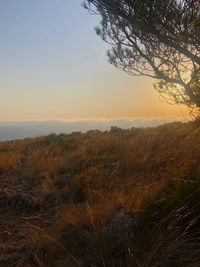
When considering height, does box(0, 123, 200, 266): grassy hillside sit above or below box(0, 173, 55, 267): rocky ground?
above

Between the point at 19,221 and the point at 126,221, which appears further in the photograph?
the point at 19,221

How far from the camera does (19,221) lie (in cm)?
362

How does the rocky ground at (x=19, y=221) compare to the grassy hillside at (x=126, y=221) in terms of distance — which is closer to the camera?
the grassy hillside at (x=126, y=221)

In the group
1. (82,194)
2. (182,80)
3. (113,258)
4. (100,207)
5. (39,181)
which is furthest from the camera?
(182,80)

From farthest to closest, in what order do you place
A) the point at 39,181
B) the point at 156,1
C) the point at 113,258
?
1. the point at 39,181
2. the point at 156,1
3. the point at 113,258

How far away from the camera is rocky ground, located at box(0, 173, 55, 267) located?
2.42 metres

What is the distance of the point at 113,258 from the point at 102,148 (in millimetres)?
5812

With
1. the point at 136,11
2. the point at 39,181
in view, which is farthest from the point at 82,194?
the point at 136,11

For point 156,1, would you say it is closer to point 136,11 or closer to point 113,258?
point 136,11

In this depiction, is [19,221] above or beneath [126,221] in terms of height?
beneath

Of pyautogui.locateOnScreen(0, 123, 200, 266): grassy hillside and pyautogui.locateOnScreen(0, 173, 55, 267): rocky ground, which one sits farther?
pyautogui.locateOnScreen(0, 173, 55, 267): rocky ground

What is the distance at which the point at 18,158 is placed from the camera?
8.15m

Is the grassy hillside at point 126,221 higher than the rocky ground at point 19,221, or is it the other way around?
the grassy hillside at point 126,221

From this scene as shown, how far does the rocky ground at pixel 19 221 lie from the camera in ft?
7.93
